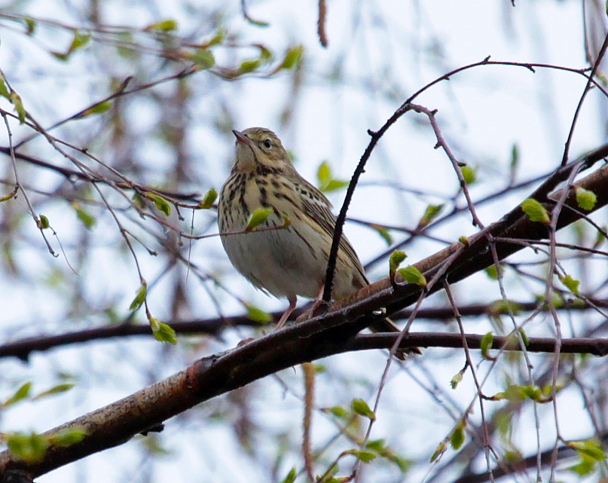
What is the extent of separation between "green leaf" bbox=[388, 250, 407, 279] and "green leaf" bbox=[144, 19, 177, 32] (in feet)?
7.28

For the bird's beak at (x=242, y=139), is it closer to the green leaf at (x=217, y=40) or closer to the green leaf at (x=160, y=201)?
the green leaf at (x=217, y=40)

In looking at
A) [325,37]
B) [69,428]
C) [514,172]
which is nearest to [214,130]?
[514,172]

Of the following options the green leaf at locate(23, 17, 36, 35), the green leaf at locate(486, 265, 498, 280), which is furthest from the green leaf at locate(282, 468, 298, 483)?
the green leaf at locate(23, 17, 36, 35)

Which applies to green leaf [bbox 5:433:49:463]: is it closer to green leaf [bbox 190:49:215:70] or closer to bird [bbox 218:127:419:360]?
green leaf [bbox 190:49:215:70]

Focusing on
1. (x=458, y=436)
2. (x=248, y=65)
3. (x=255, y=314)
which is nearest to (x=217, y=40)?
(x=248, y=65)

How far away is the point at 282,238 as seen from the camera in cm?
618

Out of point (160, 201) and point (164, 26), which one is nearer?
point (160, 201)

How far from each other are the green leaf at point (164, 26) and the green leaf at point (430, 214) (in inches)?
70.7

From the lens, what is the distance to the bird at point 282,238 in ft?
20.2

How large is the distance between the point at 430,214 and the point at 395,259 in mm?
2183

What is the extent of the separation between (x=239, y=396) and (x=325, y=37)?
4.90m

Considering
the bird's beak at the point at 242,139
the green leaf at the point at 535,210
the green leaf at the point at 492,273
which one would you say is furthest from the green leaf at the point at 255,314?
the green leaf at the point at 535,210

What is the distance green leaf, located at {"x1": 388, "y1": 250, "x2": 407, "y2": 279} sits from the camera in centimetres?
321

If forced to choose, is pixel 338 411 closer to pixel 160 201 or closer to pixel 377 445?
pixel 377 445
